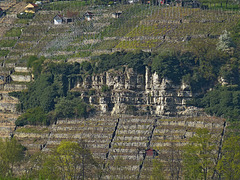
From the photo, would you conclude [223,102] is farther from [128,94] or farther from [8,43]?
[8,43]

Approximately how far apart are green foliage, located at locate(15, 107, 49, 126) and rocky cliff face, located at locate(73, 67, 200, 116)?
6384 millimetres

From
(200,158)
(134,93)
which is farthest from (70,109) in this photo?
(200,158)

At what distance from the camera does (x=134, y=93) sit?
540ft

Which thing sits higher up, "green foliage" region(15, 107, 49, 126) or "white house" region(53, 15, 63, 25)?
"white house" region(53, 15, 63, 25)

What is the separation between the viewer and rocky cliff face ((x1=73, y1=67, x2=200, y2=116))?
16150cm

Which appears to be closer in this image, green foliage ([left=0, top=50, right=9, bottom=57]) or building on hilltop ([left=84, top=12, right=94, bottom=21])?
green foliage ([left=0, top=50, right=9, bottom=57])

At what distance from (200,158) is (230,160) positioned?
21.9 ft

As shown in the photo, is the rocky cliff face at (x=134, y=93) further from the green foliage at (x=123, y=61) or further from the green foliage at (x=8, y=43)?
the green foliage at (x=8, y=43)

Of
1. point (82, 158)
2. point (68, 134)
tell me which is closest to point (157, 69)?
point (68, 134)

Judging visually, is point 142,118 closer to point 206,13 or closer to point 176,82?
point 176,82

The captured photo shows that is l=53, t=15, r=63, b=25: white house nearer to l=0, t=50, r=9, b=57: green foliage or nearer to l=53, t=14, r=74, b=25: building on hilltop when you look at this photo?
l=53, t=14, r=74, b=25: building on hilltop

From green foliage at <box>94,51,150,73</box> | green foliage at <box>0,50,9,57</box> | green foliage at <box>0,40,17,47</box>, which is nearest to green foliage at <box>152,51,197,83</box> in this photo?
green foliage at <box>94,51,150,73</box>

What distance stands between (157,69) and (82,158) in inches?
1052

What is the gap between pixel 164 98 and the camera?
162125 mm
